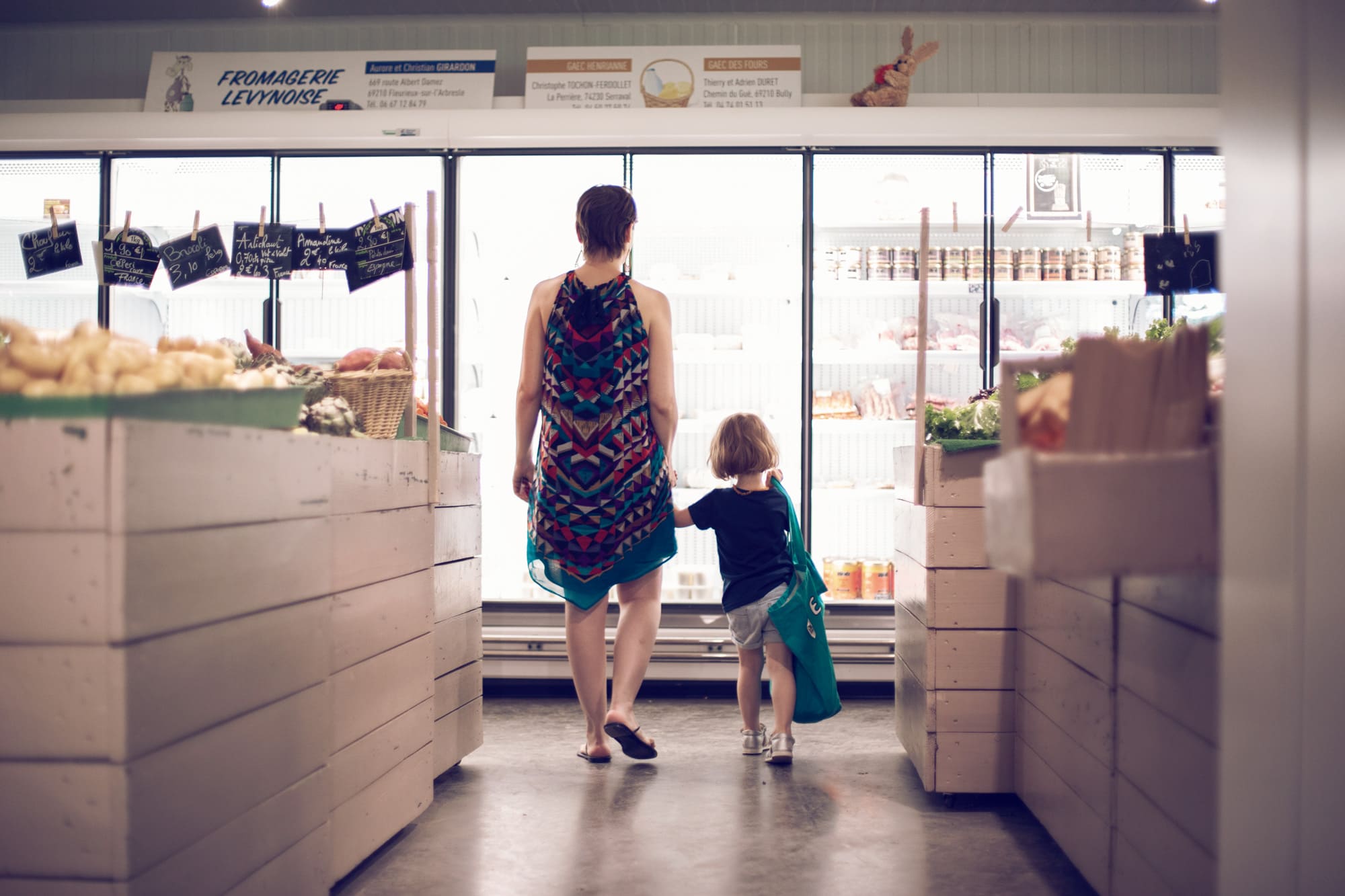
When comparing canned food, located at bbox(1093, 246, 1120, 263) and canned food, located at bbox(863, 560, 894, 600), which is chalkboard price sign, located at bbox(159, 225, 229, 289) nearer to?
canned food, located at bbox(863, 560, 894, 600)

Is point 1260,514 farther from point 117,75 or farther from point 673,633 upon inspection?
point 117,75

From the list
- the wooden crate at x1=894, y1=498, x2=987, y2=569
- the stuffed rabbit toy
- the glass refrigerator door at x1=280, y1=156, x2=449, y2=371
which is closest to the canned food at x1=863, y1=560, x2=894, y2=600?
the wooden crate at x1=894, y1=498, x2=987, y2=569

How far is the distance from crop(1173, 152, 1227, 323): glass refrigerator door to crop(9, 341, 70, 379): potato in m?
4.63

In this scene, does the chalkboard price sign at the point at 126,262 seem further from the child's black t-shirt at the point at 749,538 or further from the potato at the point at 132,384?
the potato at the point at 132,384

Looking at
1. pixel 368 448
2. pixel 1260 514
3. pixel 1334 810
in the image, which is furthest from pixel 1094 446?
pixel 368 448

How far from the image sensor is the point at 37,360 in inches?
63.0

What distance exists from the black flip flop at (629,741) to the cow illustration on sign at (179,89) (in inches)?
158

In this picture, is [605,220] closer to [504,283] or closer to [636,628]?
[636,628]

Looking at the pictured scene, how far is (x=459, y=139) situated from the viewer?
177 inches

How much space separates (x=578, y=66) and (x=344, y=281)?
157 cm

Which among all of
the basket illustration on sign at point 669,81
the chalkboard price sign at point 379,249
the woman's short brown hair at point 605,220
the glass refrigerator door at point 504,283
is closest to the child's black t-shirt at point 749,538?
the woman's short brown hair at point 605,220

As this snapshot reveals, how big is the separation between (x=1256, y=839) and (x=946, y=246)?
411 centimetres

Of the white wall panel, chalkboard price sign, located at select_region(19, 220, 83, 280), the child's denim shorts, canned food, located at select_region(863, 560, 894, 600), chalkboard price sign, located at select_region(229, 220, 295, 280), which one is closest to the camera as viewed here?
the child's denim shorts

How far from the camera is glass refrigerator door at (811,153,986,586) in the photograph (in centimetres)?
477
